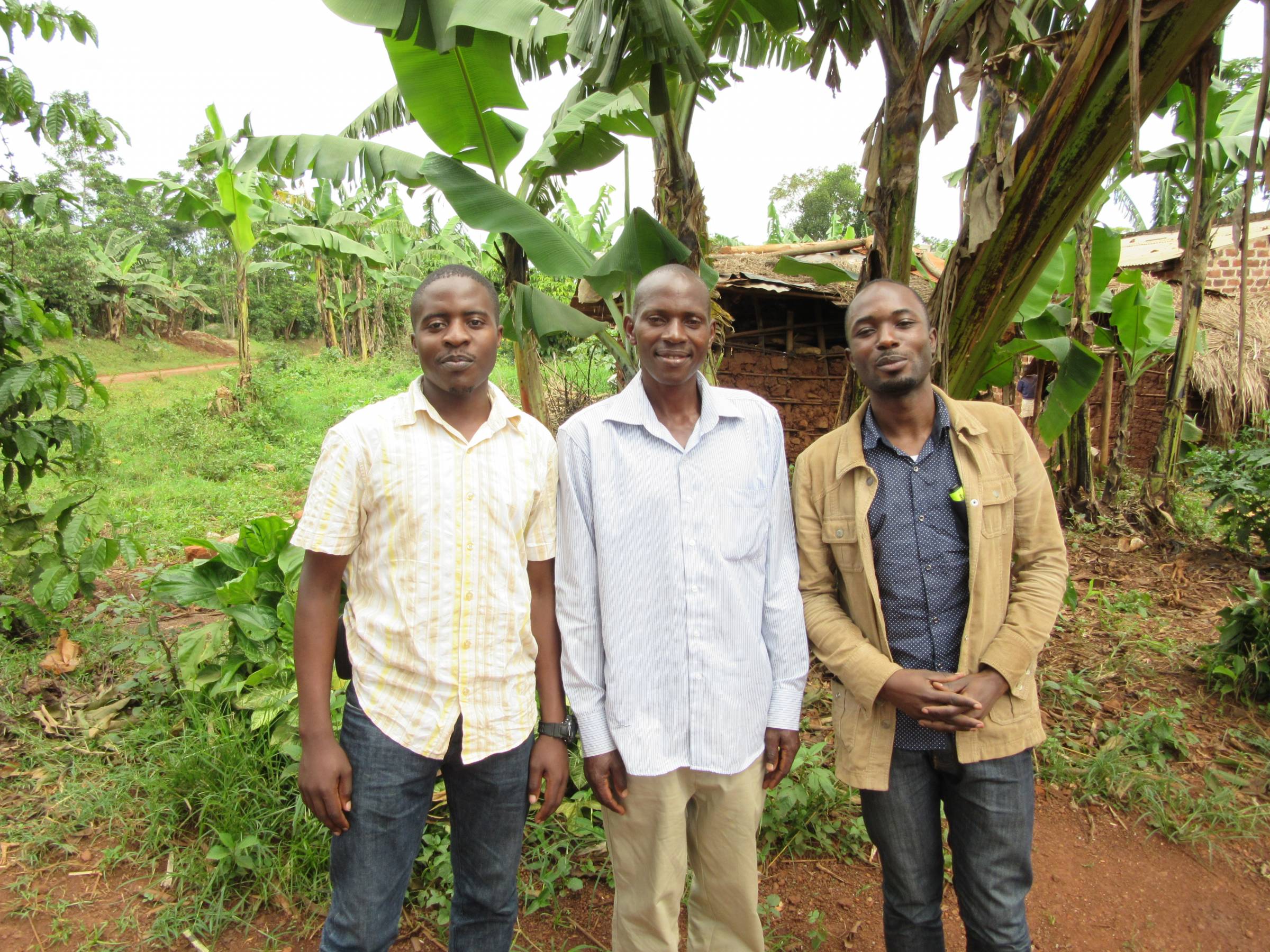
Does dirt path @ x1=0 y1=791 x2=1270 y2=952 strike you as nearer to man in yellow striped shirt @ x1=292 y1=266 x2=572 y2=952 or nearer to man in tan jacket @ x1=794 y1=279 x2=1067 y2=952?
man in tan jacket @ x1=794 y1=279 x2=1067 y2=952

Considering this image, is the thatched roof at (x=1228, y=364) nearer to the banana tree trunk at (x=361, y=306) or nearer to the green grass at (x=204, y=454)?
the green grass at (x=204, y=454)

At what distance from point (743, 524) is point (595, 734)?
557mm

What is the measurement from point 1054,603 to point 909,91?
2.11 metres

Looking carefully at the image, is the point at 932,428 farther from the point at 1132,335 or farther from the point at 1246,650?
the point at 1132,335

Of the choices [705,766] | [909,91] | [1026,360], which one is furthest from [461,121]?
[1026,360]

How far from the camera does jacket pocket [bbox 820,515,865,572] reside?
1806 mm

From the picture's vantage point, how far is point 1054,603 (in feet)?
5.74

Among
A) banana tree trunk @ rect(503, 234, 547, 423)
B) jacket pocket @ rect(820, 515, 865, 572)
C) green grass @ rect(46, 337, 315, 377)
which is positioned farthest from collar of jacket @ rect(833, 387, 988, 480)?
green grass @ rect(46, 337, 315, 377)

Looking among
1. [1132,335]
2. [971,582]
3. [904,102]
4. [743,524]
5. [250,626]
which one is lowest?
[250,626]

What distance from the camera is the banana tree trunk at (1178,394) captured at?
661 cm

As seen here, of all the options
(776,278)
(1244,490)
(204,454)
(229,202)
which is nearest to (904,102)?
(1244,490)

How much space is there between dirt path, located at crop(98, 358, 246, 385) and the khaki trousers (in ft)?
57.2

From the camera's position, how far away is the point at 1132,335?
692 cm

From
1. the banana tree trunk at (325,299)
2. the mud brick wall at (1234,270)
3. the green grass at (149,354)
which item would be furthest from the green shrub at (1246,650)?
the green grass at (149,354)
